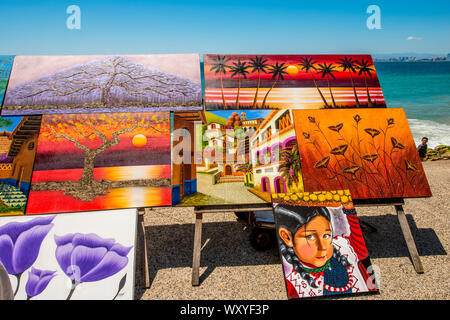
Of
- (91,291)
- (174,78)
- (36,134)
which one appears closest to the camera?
(91,291)

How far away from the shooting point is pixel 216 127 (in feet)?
14.2

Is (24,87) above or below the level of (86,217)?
above

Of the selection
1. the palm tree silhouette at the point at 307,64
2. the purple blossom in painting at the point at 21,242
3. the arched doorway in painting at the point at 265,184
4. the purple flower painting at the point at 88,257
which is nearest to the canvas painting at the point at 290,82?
the palm tree silhouette at the point at 307,64

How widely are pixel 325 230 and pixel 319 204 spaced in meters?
0.42

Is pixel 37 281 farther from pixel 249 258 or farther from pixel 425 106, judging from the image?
pixel 425 106

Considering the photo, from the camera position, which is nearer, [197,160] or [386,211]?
[197,160]

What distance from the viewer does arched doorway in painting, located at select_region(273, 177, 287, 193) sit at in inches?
156

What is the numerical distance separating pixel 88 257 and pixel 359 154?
4615 mm

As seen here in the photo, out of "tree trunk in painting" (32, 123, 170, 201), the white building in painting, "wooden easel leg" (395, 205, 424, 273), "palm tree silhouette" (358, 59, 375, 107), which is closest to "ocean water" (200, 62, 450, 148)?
"palm tree silhouette" (358, 59, 375, 107)

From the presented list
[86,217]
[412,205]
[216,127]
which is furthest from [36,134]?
[412,205]

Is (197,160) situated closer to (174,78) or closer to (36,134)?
(174,78)

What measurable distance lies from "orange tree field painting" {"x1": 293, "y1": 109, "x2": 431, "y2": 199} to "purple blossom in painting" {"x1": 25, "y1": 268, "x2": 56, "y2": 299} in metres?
4.01

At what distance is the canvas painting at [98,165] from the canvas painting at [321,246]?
2.00 meters

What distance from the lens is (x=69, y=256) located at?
10.9ft
